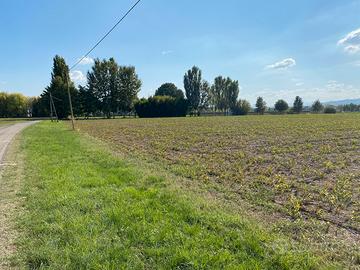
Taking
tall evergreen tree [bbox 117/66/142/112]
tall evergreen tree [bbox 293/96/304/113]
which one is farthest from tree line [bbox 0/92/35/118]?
tall evergreen tree [bbox 293/96/304/113]

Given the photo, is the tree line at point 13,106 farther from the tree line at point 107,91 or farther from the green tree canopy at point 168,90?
the green tree canopy at point 168,90

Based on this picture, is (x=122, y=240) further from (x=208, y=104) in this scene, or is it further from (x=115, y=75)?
(x=208, y=104)

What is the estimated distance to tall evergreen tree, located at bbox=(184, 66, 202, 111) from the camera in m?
98.6

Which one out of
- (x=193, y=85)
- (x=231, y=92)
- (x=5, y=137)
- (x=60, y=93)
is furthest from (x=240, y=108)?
(x=5, y=137)

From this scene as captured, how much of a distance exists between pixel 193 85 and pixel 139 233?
96.2 m

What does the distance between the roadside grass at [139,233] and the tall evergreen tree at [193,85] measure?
92.7 m

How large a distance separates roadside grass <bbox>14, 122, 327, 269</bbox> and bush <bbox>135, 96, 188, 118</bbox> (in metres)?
74.3

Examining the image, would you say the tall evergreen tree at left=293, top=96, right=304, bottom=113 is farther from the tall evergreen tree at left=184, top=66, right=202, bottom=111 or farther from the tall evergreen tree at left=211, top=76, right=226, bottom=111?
the tall evergreen tree at left=184, top=66, right=202, bottom=111

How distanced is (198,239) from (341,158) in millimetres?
7912

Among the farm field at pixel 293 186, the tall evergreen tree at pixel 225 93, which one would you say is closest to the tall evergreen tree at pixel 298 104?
the tall evergreen tree at pixel 225 93

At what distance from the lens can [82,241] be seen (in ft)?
12.9

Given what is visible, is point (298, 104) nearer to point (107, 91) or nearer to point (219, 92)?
point (219, 92)

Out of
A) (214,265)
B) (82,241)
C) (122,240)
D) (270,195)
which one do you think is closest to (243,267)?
(214,265)

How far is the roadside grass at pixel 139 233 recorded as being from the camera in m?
3.41
